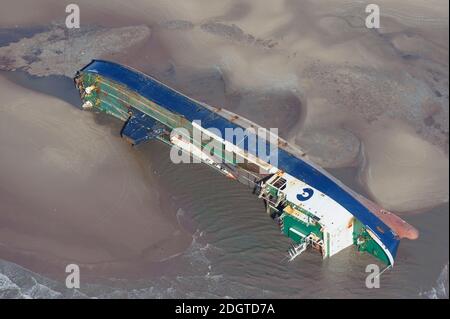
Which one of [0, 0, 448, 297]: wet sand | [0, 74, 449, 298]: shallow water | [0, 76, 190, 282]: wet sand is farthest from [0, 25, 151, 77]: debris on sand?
[0, 74, 449, 298]: shallow water

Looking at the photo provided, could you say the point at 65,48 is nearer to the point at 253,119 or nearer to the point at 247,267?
the point at 253,119

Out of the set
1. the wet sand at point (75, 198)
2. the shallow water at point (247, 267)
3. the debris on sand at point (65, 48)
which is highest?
the debris on sand at point (65, 48)

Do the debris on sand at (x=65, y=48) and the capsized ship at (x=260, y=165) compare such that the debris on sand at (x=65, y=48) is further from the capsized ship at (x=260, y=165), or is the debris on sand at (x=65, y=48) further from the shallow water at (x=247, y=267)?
the shallow water at (x=247, y=267)

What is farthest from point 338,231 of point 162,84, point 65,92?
point 65,92

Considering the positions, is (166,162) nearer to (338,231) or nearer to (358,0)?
(338,231)

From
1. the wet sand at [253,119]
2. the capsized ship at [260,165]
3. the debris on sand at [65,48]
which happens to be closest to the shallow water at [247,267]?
the wet sand at [253,119]

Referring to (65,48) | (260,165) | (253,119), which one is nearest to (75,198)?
(260,165)

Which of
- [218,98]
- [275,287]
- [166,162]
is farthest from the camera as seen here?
[218,98]
